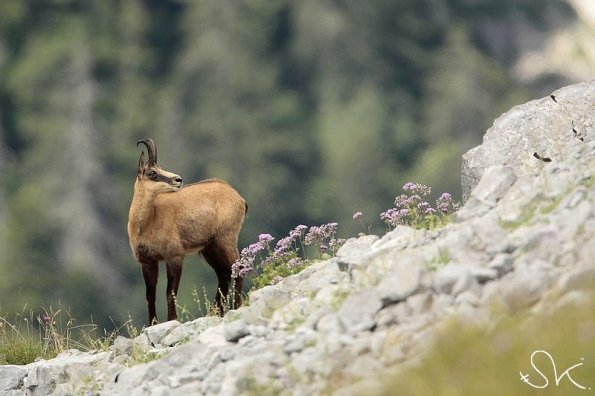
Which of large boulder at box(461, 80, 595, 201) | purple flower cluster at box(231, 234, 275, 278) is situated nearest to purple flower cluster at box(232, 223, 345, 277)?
purple flower cluster at box(231, 234, 275, 278)

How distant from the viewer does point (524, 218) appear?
35.7 feet

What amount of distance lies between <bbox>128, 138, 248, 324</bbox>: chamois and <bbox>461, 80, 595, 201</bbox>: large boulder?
358 cm

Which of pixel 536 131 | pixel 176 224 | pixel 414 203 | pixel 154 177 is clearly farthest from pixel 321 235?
pixel 154 177

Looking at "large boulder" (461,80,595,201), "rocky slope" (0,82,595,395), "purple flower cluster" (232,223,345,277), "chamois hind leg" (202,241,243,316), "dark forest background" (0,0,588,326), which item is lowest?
"rocky slope" (0,82,595,395)

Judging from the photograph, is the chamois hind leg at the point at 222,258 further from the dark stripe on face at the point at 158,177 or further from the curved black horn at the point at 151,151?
the curved black horn at the point at 151,151

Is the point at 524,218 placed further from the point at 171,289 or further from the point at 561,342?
the point at 171,289

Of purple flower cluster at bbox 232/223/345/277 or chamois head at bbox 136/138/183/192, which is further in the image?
chamois head at bbox 136/138/183/192

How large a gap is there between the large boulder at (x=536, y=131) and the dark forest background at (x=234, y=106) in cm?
7250

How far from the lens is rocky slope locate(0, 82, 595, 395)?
390 inches

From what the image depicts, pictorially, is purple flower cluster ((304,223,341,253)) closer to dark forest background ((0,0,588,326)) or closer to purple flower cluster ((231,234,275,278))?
purple flower cluster ((231,234,275,278))

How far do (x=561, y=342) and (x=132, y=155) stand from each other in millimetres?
99636

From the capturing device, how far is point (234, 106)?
115 m

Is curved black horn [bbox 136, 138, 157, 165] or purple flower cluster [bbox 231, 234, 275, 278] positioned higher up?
curved black horn [bbox 136, 138, 157, 165]

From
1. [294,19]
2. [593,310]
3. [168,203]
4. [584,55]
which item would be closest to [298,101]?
[294,19]
